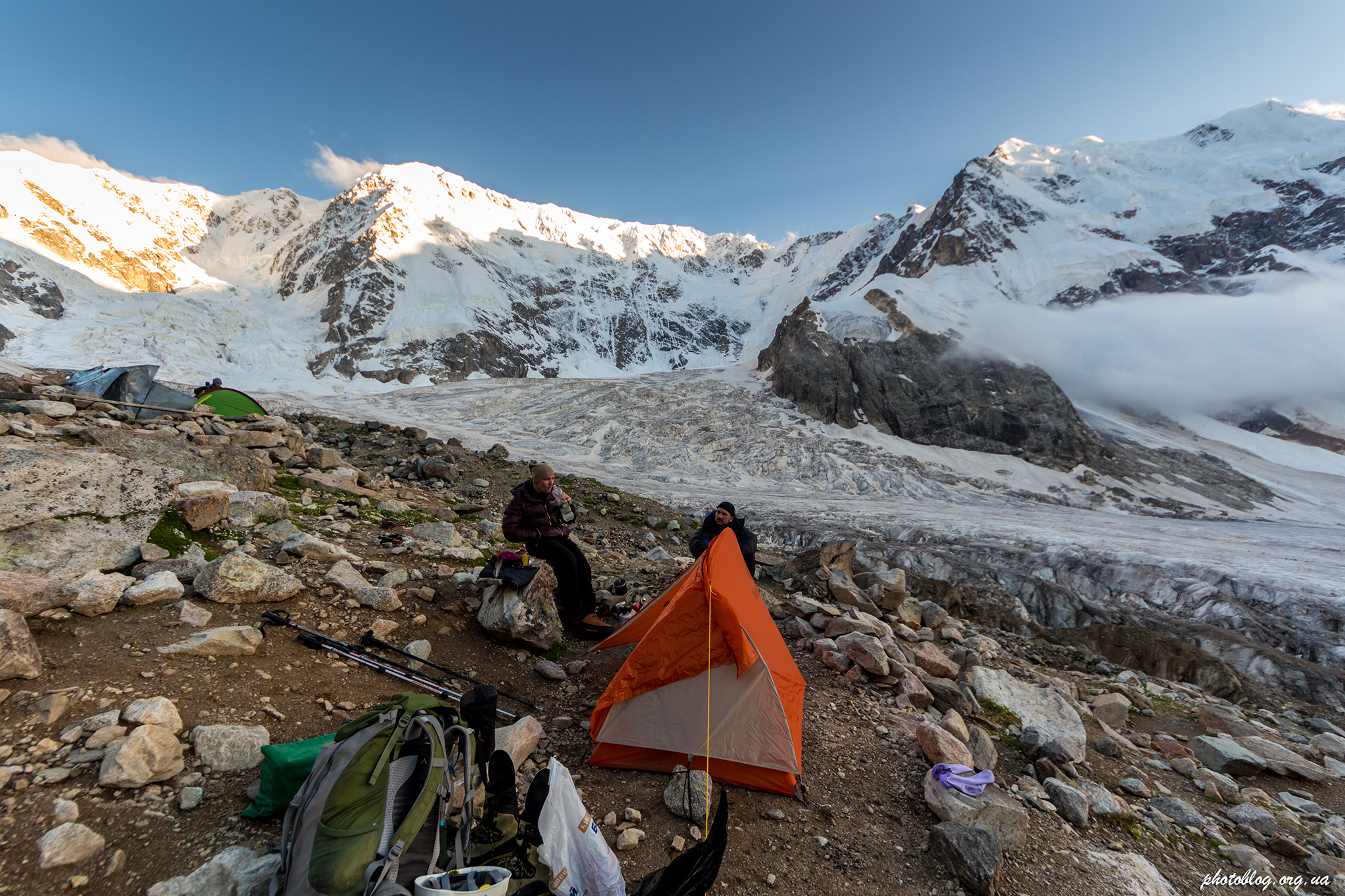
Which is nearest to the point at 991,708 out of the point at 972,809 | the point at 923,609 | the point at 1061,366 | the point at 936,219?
the point at 972,809

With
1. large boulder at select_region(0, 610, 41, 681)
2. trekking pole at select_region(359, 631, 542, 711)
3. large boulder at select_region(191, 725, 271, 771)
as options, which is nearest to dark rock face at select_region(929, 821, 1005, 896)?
trekking pole at select_region(359, 631, 542, 711)

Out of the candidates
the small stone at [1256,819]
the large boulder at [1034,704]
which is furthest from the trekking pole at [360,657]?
the small stone at [1256,819]

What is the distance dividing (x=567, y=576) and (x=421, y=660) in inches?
70.2

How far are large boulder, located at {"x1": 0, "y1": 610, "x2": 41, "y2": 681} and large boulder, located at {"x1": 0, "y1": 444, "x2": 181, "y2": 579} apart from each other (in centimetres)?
92

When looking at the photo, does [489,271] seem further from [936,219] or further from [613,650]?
[613,650]

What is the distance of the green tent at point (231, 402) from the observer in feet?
45.3

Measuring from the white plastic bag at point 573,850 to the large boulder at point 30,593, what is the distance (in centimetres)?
350

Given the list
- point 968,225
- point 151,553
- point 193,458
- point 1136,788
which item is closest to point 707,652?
point 1136,788

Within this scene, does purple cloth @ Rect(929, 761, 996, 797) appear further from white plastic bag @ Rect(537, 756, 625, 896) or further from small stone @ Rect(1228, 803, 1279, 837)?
white plastic bag @ Rect(537, 756, 625, 896)

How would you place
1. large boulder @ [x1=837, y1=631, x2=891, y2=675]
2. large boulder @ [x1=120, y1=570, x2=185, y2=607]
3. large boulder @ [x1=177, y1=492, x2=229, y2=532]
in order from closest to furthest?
large boulder @ [x1=120, y1=570, x2=185, y2=607] < large boulder @ [x1=177, y1=492, x2=229, y2=532] < large boulder @ [x1=837, y1=631, x2=891, y2=675]

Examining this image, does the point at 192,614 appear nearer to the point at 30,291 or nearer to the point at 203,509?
the point at 203,509

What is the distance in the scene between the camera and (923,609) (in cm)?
853

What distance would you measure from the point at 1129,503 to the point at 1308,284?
80.2 m

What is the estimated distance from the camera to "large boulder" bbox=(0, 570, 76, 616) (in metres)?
3.16
